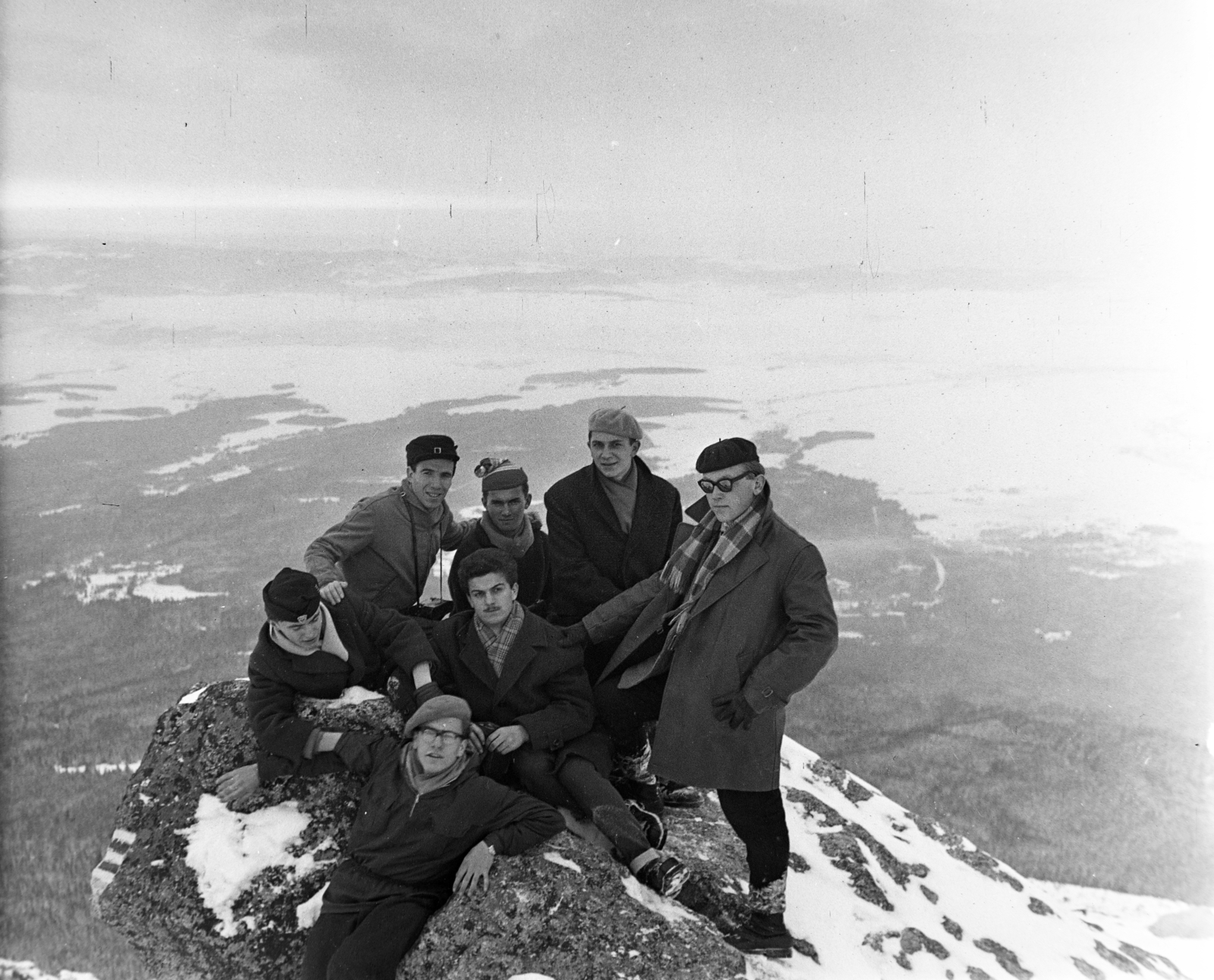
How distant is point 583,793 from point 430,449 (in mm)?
1838

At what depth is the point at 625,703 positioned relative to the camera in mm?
4352

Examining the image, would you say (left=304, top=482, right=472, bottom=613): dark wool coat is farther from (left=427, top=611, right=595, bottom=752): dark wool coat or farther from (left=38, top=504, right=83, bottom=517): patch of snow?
(left=38, top=504, right=83, bottom=517): patch of snow

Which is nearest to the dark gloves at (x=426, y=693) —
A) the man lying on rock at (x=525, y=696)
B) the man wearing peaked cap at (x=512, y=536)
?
the man lying on rock at (x=525, y=696)

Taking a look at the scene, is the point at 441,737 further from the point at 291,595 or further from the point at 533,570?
the point at 533,570

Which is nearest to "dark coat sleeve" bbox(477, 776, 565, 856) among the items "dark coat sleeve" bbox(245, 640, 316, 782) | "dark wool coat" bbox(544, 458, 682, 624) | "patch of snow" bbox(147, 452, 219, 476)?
"dark coat sleeve" bbox(245, 640, 316, 782)

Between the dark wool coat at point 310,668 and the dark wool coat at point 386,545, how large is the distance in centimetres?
48

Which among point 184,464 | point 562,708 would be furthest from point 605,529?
point 184,464

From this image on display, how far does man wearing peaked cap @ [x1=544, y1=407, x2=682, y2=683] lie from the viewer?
14.9 ft

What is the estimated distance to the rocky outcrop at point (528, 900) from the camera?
3.46m

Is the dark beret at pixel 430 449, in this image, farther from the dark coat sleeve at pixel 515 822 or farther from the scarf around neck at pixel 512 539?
the dark coat sleeve at pixel 515 822

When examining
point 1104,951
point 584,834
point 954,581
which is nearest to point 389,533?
point 584,834

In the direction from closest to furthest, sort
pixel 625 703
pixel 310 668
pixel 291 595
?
pixel 291 595 < pixel 310 668 < pixel 625 703

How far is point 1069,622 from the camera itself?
969 inches

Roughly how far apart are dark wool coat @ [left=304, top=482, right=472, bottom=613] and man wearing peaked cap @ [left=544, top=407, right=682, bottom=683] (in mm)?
752
